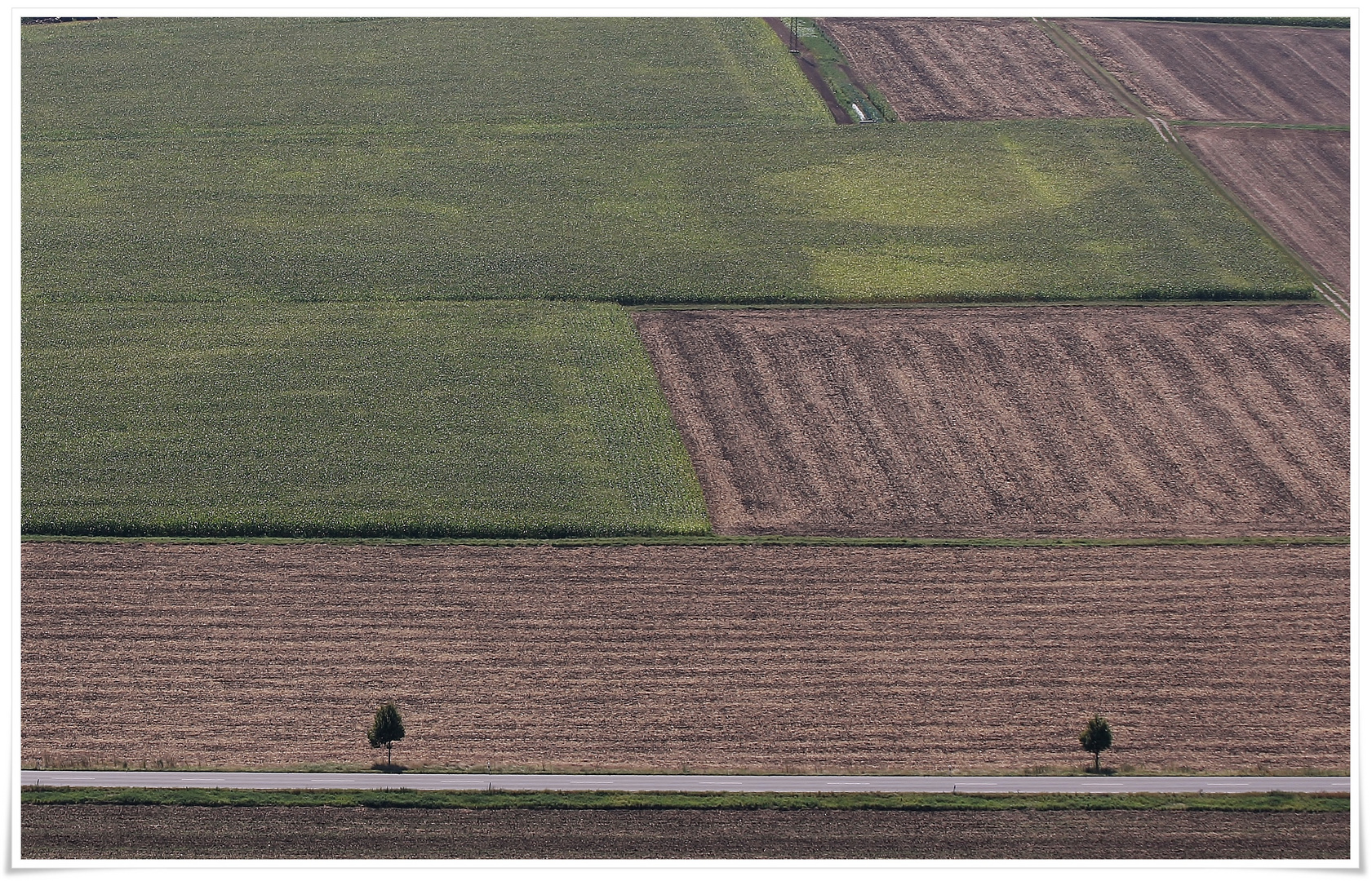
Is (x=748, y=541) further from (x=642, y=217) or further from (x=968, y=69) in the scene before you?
(x=968, y=69)

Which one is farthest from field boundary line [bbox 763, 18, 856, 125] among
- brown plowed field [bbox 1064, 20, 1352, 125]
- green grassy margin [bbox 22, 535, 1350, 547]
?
green grassy margin [bbox 22, 535, 1350, 547]

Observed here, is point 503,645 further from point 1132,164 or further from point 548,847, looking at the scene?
point 1132,164

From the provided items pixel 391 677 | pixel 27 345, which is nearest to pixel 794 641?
pixel 391 677

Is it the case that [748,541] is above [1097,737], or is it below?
above

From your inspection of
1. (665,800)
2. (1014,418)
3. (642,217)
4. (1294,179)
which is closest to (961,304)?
(1014,418)

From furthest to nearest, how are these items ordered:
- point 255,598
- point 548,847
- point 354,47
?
point 354,47
point 255,598
point 548,847

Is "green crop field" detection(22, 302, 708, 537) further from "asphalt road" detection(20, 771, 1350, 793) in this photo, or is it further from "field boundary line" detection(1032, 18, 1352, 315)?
"field boundary line" detection(1032, 18, 1352, 315)
